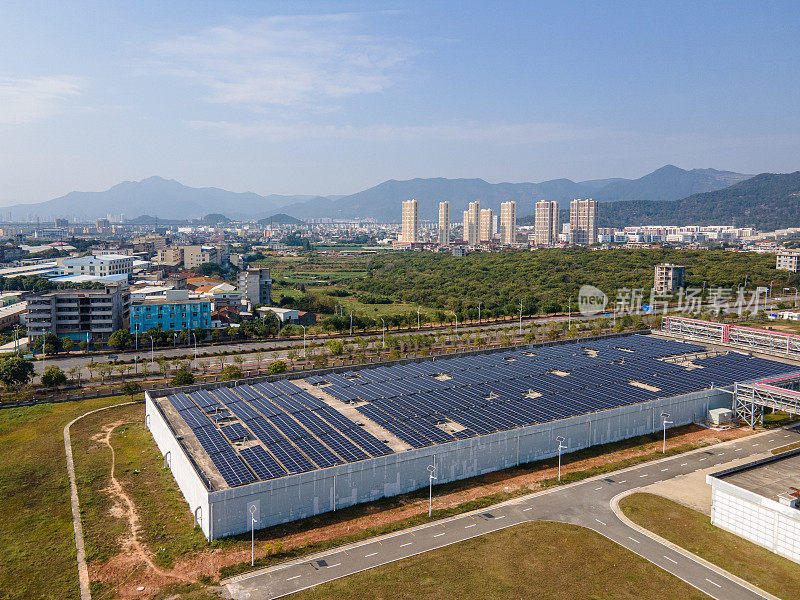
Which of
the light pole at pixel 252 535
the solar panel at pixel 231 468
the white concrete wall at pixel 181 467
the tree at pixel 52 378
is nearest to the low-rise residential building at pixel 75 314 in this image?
the tree at pixel 52 378

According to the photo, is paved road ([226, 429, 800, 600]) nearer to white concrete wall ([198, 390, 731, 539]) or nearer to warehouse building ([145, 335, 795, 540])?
white concrete wall ([198, 390, 731, 539])

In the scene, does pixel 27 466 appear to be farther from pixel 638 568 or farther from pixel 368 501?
pixel 638 568

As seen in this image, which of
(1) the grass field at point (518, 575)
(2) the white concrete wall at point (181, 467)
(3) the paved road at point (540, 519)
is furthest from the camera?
(2) the white concrete wall at point (181, 467)

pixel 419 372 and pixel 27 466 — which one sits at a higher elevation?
pixel 419 372

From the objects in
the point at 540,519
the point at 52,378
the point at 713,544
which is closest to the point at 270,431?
the point at 540,519

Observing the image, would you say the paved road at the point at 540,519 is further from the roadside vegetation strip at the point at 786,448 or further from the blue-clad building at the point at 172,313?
the blue-clad building at the point at 172,313

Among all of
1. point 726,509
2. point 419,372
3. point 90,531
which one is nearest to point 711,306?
point 419,372

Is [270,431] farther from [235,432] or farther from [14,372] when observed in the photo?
[14,372]
